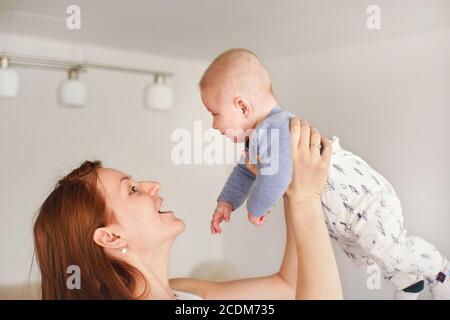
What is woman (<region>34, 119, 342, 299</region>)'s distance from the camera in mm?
618

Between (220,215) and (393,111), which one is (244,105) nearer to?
(220,215)

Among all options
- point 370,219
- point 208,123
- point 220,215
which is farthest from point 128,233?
point 208,123

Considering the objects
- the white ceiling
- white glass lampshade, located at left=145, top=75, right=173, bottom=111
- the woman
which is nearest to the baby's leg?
the woman

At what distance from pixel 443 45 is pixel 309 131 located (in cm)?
80

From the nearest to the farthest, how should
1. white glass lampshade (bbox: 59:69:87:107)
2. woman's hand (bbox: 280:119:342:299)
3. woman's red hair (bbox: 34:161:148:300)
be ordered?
woman's hand (bbox: 280:119:342:299) < woman's red hair (bbox: 34:161:148:300) < white glass lampshade (bbox: 59:69:87:107)

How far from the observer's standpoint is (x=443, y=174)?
1.31 meters

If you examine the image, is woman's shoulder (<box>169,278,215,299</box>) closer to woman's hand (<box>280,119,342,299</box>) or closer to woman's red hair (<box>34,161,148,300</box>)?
woman's red hair (<box>34,161,148,300</box>)

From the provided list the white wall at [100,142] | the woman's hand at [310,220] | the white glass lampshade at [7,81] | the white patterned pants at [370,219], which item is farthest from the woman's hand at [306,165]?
the white wall at [100,142]

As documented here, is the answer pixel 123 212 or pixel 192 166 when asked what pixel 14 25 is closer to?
pixel 192 166

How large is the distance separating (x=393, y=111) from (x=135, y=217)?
90cm

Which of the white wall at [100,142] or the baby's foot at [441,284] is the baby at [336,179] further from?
the white wall at [100,142]

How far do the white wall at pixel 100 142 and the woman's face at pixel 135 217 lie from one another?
1053mm

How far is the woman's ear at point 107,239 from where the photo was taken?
0.74 m

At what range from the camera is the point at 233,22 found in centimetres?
146
